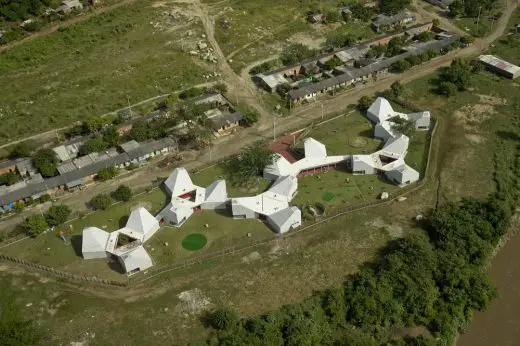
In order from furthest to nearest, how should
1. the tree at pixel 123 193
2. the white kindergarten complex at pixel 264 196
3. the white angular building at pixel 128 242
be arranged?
the tree at pixel 123 193
the white kindergarten complex at pixel 264 196
the white angular building at pixel 128 242

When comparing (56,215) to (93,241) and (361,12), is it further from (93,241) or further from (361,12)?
(361,12)

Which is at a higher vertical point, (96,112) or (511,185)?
(96,112)

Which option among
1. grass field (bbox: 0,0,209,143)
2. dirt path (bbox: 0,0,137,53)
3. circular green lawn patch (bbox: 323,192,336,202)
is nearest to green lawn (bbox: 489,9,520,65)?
circular green lawn patch (bbox: 323,192,336,202)

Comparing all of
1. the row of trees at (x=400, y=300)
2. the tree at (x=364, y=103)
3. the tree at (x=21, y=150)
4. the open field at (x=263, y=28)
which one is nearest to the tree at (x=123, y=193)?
the tree at (x=21, y=150)

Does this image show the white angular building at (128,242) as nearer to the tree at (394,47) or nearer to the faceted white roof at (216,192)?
the faceted white roof at (216,192)

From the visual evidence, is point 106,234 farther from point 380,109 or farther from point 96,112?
point 380,109

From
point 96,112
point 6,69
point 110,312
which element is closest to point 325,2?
point 96,112
